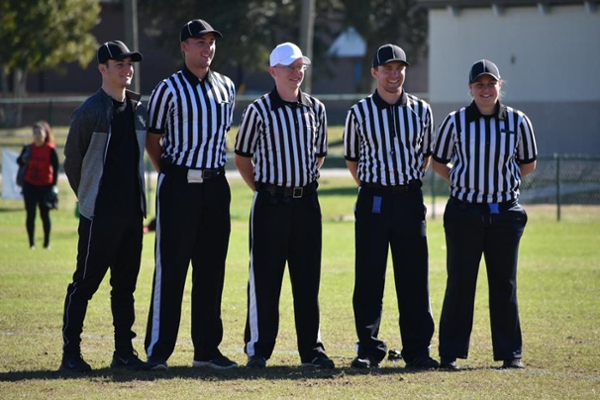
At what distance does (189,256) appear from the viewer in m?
7.41

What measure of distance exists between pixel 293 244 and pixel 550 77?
20.5 m

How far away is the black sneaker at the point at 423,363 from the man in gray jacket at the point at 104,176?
193 cm

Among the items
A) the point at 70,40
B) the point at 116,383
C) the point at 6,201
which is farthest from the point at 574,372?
the point at 70,40

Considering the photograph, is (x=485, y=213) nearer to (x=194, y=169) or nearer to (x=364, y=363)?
(x=364, y=363)

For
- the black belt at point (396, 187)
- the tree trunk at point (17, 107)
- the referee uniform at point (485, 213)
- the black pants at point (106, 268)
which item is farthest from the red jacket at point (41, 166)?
the tree trunk at point (17, 107)

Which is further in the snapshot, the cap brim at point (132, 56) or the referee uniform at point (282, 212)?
the referee uniform at point (282, 212)

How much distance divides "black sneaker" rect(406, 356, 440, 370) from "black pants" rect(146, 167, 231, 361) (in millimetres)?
1414

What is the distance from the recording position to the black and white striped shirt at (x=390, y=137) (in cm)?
753

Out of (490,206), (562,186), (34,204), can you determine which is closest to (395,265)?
(490,206)

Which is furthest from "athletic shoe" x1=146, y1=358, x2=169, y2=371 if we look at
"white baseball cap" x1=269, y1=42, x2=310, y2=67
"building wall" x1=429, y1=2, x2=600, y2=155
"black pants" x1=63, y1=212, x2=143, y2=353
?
"building wall" x1=429, y1=2, x2=600, y2=155

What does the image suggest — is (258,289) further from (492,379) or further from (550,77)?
(550,77)

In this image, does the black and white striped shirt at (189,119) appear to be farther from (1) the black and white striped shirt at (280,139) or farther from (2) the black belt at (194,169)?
(1) the black and white striped shirt at (280,139)

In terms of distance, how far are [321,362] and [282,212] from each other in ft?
3.64

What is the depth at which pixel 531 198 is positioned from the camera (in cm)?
2294
